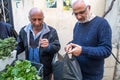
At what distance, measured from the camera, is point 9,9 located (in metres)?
3.27

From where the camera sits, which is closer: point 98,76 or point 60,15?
point 98,76

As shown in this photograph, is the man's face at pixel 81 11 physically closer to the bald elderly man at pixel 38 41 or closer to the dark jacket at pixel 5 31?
the bald elderly man at pixel 38 41

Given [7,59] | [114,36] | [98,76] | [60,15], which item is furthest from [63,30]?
[7,59]

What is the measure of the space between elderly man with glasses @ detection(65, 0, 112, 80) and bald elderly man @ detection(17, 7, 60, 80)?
11.1 inches

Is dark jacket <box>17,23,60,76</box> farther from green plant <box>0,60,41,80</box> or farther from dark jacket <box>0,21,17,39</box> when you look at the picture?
green plant <box>0,60,41,80</box>

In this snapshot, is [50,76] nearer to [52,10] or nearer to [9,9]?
[52,10]

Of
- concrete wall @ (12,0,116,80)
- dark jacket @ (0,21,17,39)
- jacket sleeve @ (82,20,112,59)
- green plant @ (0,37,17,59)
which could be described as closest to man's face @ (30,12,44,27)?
green plant @ (0,37,17,59)

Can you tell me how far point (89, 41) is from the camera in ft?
6.67

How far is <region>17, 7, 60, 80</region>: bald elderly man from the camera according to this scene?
7.43 ft

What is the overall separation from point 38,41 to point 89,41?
22.9 inches

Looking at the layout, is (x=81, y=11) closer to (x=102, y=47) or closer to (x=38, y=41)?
(x=102, y=47)

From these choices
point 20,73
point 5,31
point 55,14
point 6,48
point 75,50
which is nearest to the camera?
point 20,73

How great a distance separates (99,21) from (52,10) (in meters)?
1.35

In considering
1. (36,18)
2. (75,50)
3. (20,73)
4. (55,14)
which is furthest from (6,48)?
(55,14)
